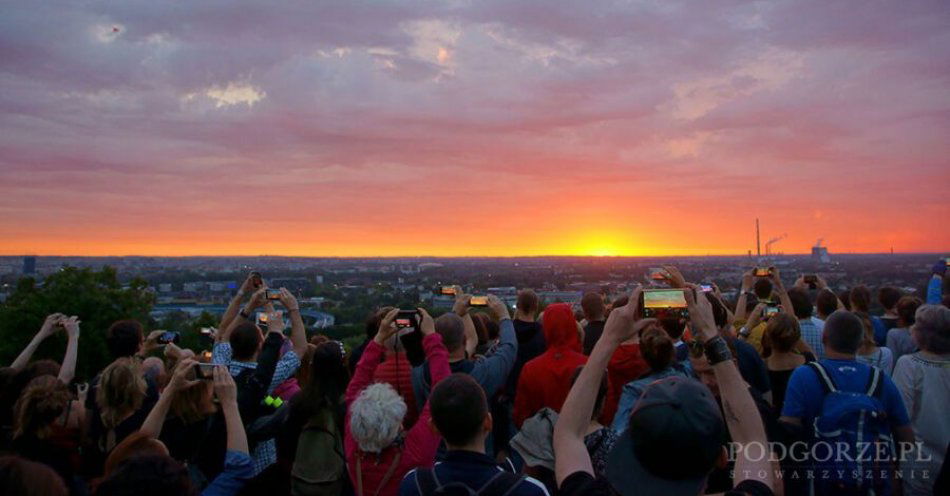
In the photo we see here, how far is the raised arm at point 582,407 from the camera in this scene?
8.00 feet

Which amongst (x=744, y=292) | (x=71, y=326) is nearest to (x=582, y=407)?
(x=71, y=326)

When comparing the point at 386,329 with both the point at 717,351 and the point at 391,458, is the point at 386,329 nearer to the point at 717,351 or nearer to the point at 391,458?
the point at 391,458

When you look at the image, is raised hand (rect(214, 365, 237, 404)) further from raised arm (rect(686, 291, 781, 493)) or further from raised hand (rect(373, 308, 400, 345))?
Result: raised arm (rect(686, 291, 781, 493))

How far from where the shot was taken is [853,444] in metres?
4.29

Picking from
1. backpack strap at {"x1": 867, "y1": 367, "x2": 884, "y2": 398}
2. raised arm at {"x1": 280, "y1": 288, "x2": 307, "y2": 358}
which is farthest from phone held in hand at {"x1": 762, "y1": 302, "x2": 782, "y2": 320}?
raised arm at {"x1": 280, "y1": 288, "x2": 307, "y2": 358}

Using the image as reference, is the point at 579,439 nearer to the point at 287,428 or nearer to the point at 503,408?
the point at 287,428

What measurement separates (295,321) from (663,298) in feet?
14.9

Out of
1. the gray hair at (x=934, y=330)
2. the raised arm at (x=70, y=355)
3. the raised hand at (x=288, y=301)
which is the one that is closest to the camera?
the gray hair at (x=934, y=330)

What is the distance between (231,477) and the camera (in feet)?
13.6

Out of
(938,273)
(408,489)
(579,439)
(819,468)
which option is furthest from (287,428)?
(938,273)

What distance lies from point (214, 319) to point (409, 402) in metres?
34.9

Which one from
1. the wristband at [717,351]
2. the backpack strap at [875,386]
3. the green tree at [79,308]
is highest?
the wristband at [717,351]

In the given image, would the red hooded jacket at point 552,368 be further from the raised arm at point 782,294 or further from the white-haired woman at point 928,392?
the raised arm at point 782,294

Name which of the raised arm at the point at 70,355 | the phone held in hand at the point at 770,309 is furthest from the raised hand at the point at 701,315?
the raised arm at the point at 70,355
